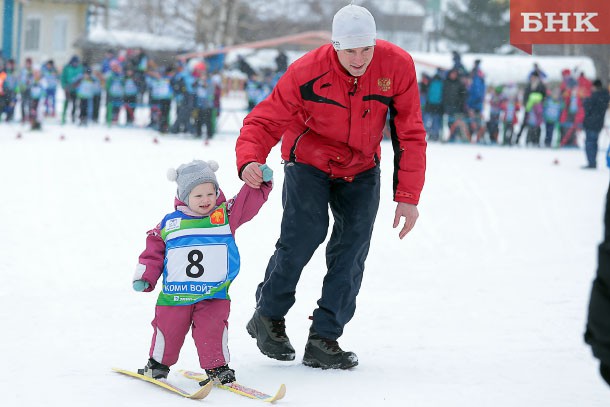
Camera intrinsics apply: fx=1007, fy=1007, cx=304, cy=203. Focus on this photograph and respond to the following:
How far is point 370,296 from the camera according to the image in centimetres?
691

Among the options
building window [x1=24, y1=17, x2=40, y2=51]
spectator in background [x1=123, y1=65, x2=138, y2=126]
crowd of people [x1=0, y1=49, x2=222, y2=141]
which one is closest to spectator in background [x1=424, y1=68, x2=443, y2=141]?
crowd of people [x1=0, y1=49, x2=222, y2=141]

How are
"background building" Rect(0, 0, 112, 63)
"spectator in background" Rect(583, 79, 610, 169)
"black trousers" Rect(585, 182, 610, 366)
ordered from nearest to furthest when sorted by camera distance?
"black trousers" Rect(585, 182, 610, 366) < "spectator in background" Rect(583, 79, 610, 169) < "background building" Rect(0, 0, 112, 63)

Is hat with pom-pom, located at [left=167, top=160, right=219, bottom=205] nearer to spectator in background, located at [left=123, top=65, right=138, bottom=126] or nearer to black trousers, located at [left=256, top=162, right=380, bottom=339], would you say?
black trousers, located at [left=256, top=162, right=380, bottom=339]

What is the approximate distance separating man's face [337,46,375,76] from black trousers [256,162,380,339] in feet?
1.77

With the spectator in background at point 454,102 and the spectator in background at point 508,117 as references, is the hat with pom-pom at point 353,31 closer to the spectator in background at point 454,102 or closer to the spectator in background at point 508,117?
the spectator in background at point 454,102

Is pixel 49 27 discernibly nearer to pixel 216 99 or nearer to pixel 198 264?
pixel 216 99

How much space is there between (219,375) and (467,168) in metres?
12.1

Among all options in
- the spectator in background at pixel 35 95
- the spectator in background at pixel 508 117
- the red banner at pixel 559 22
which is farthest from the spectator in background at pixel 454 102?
the red banner at pixel 559 22

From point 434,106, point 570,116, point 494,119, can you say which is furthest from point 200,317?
point 570,116

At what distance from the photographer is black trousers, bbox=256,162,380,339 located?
4.61 m

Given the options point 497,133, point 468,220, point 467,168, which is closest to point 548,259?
point 468,220

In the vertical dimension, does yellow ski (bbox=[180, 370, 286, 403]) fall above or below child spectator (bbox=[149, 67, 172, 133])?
below

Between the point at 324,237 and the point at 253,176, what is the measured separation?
0.68 m

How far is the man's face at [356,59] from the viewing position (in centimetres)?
425
